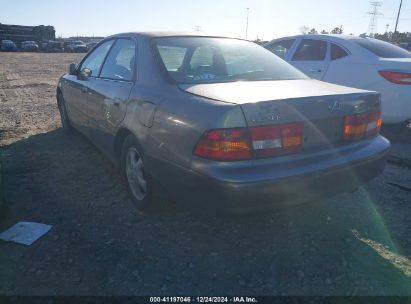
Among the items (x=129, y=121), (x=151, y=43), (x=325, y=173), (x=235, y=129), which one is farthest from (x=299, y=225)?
(x=151, y=43)

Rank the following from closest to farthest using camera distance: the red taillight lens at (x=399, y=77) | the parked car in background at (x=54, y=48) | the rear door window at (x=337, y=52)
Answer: the red taillight lens at (x=399, y=77) < the rear door window at (x=337, y=52) < the parked car in background at (x=54, y=48)

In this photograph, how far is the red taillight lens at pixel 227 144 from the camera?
2.30 meters

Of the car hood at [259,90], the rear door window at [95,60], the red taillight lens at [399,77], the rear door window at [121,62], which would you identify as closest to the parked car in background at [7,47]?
the rear door window at [95,60]

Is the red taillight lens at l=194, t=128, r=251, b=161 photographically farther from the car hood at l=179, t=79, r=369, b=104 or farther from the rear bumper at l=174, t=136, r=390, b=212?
the car hood at l=179, t=79, r=369, b=104

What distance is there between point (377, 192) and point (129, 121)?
2.62m

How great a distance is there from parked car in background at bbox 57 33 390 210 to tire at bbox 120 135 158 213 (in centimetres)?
1

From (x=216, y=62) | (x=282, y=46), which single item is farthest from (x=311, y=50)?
(x=216, y=62)

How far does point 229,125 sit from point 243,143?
0.47ft

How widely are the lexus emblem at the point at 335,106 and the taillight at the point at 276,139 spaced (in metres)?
0.30

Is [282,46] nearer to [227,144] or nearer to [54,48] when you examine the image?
[227,144]

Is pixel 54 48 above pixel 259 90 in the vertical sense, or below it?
below

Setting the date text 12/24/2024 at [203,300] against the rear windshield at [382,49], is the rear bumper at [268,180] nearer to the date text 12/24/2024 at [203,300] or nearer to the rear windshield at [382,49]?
the date text 12/24/2024 at [203,300]

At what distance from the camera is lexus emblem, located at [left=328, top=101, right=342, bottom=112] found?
8.59 feet

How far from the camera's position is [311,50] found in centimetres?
657
